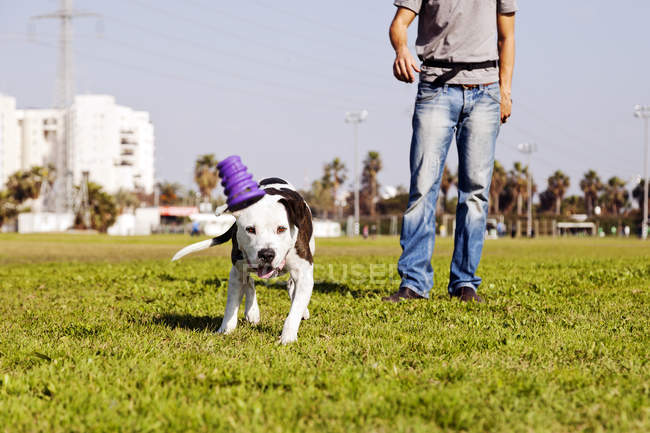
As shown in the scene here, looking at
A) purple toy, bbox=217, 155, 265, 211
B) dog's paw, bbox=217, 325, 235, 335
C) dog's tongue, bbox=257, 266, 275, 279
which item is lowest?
dog's paw, bbox=217, 325, 235, 335

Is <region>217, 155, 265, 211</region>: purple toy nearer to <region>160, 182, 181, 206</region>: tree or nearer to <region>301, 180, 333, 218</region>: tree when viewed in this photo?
<region>301, 180, 333, 218</region>: tree

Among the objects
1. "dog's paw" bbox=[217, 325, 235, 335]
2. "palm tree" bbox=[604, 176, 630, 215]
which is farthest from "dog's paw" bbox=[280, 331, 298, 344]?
"palm tree" bbox=[604, 176, 630, 215]

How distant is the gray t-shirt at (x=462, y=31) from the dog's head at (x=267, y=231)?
263cm

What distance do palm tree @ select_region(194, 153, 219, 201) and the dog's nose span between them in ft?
359

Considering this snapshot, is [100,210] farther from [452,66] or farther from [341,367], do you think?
[341,367]

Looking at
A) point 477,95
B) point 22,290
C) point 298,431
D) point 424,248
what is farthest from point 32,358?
point 22,290

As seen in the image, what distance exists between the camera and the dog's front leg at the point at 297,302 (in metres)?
4.18

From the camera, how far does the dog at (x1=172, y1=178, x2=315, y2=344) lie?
409 cm

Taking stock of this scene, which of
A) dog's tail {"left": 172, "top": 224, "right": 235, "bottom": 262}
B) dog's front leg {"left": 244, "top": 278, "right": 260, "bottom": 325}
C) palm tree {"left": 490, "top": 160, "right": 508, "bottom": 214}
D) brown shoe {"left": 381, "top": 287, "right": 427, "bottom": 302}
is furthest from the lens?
palm tree {"left": 490, "top": 160, "right": 508, "bottom": 214}

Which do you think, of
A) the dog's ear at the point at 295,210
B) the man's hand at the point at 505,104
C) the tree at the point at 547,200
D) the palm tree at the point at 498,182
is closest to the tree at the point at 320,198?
the palm tree at the point at 498,182

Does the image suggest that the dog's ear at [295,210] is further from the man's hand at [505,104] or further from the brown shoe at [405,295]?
the man's hand at [505,104]

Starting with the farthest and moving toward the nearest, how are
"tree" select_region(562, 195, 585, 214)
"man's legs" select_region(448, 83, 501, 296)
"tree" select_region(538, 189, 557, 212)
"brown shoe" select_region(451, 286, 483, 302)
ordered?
"tree" select_region(562, 195, 585, 214), "tree" select_region(538, 189, 557, 212), "man's legs" select_region(448, 83, 501, 296), "brown shoe" select_region(451, 286, 483, 302)

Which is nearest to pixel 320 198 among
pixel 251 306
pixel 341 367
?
pixel 251 306

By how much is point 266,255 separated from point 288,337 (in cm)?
A: 52
